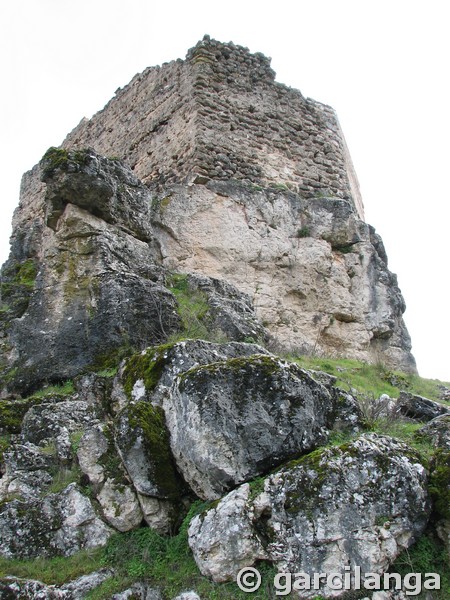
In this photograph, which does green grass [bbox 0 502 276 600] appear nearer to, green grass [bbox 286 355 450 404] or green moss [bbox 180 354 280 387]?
green moss [bbox 180 354 280 387]

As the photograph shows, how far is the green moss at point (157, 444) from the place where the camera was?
5352 millimetres

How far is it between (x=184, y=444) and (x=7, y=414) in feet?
7.33

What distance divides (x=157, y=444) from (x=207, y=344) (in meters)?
1.27

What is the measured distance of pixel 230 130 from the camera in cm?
1154

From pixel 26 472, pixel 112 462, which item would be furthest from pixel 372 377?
pixel 26 472

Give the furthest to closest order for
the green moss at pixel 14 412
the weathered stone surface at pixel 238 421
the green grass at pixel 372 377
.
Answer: the green grass at pixel 372 377, the green moss at pixel 14 412, the weathered stone surface at pixel 238 421

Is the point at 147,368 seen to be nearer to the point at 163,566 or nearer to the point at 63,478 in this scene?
the point at 63,478

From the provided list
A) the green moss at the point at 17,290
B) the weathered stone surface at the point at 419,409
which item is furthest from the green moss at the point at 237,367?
the green moss at the point at 17,290

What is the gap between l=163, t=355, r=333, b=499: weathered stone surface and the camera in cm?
511

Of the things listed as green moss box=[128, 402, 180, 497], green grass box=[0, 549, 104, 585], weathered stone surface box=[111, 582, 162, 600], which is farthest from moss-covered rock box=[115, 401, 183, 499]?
weathered stone surface box=[111, 582, 162, 600]

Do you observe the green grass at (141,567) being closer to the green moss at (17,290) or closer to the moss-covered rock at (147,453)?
the moss-covered rock at (147,453)

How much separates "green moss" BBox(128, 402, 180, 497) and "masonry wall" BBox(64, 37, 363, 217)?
5.78m

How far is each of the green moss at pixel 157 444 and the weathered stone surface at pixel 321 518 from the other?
1.56ft

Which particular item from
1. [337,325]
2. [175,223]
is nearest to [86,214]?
[175,223]
